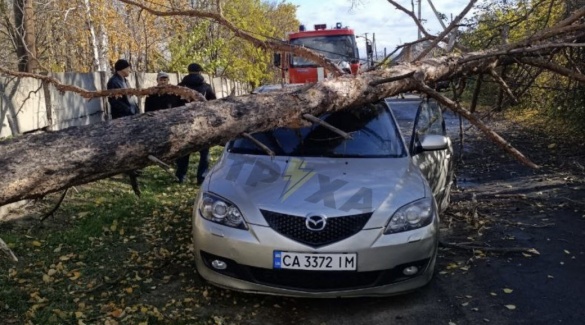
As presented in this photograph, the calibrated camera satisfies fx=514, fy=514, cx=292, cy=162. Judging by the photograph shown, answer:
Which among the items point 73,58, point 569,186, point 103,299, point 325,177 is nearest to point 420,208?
point 325,177

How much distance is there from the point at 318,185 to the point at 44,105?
19.4 feet

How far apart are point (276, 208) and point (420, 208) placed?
1.06 meters

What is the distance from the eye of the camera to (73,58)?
872 inches

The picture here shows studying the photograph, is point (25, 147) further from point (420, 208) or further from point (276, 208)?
point (420, 208)

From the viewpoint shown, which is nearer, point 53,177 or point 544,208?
point 53,177

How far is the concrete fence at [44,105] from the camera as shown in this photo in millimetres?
6906

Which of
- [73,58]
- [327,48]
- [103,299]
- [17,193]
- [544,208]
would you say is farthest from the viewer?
[73,58]

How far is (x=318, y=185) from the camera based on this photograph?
12.7ft

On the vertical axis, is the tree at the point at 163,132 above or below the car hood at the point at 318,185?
above

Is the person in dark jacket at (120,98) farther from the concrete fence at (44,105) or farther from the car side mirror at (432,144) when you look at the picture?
the car side mirror at (432,144)

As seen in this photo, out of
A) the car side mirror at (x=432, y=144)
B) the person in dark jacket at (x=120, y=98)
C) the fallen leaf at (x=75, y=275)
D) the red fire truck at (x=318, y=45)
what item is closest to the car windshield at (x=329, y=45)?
the red fire truck at (x=318, y=45)

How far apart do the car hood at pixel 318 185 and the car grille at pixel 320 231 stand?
0.12 ft

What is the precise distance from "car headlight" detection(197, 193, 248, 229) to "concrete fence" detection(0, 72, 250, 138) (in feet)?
5.36

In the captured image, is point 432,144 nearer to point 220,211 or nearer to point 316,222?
point 316,222
